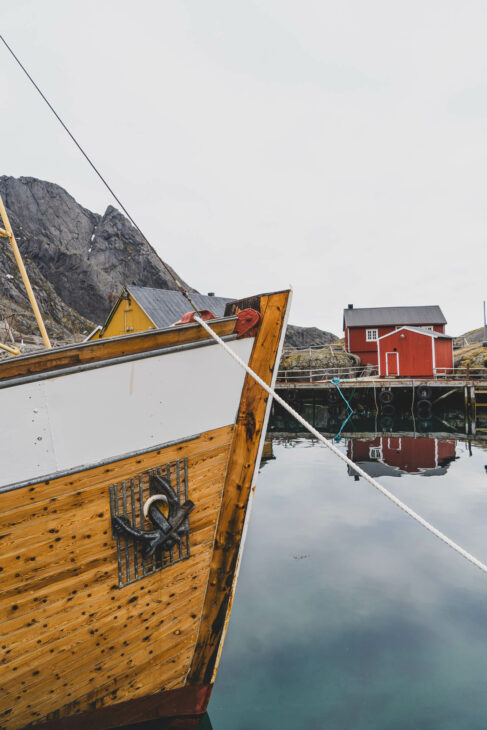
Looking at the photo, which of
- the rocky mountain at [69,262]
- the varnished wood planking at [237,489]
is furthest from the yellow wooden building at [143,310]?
the rocky mountain at [69,262]

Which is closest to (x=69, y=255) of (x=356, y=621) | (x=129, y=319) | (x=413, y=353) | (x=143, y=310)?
(x=129, y=319)

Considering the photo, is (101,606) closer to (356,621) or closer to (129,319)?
(356,621)

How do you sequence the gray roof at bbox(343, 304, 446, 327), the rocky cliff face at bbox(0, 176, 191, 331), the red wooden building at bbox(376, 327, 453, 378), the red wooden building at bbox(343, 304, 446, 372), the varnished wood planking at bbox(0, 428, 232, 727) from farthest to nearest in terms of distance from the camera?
the rocky cliff face at bbox(0, 176, 191, 331), the gray roof at bbox(343, 304, 446, 327), the red wooden building at bbox(343, 304, 446, 372), the red wooden building at bbox(376, 327, 453, 378), the varnished wood planking at bbox(0, 428, 232, 727)

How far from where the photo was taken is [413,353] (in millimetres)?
28438

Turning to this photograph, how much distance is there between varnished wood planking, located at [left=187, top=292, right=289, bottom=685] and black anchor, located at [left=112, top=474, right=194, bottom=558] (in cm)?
37

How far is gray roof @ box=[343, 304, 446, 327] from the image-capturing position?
130 feet

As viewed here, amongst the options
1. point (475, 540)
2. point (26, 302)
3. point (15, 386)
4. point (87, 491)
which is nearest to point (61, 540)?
point (87, 491)

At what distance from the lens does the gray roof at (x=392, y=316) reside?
39.5 m

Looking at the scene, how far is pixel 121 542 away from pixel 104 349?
1.39 metres

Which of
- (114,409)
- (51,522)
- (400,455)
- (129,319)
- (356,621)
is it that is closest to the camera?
(51,522)

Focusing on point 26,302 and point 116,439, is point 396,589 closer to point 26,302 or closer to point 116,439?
point 116,439

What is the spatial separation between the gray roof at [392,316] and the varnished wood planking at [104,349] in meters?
37.8

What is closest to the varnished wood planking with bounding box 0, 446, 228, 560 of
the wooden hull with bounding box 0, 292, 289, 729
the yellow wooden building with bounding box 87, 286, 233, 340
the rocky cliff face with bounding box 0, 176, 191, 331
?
the wooden hull with bounding box 0, 292, 289, 729

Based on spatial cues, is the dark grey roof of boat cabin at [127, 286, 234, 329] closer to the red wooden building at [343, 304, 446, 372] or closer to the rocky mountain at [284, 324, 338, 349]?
the red wooden building at [343, 304, 446, 372]
